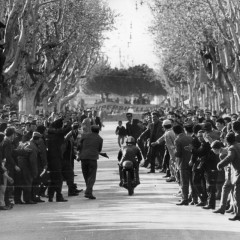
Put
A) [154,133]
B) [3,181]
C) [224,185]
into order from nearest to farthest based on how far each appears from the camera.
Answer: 1. [224,185]
2. [3,181]
3. [154,133]

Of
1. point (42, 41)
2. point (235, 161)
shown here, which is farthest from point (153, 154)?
point (42, 41)

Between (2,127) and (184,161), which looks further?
(2,127)

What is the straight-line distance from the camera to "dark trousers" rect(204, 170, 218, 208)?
1762cm

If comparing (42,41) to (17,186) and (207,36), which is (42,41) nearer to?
(207,36)

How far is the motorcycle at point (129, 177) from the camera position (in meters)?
20.6

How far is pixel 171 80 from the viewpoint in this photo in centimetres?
10019

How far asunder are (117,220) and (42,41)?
3384cm

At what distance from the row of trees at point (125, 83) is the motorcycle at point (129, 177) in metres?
128

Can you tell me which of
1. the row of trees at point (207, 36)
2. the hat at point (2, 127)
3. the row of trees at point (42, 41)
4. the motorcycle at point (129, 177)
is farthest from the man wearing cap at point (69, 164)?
the row of trees at point (207, 36)

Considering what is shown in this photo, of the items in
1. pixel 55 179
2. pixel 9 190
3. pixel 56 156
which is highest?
pixel 56 156

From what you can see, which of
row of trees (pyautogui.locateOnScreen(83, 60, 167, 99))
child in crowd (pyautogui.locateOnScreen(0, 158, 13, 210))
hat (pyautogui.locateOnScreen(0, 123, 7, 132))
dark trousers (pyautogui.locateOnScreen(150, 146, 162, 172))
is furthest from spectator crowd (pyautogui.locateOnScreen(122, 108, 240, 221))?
row of trees (pyautogui.locateOnScreen(83, 60, 167, 99))

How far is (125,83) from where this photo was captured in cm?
15262

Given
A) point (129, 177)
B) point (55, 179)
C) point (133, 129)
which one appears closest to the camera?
point (55, 179)

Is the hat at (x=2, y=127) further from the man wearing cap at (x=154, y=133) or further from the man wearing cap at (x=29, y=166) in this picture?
the man wearing cap at (x=154, y=133)
